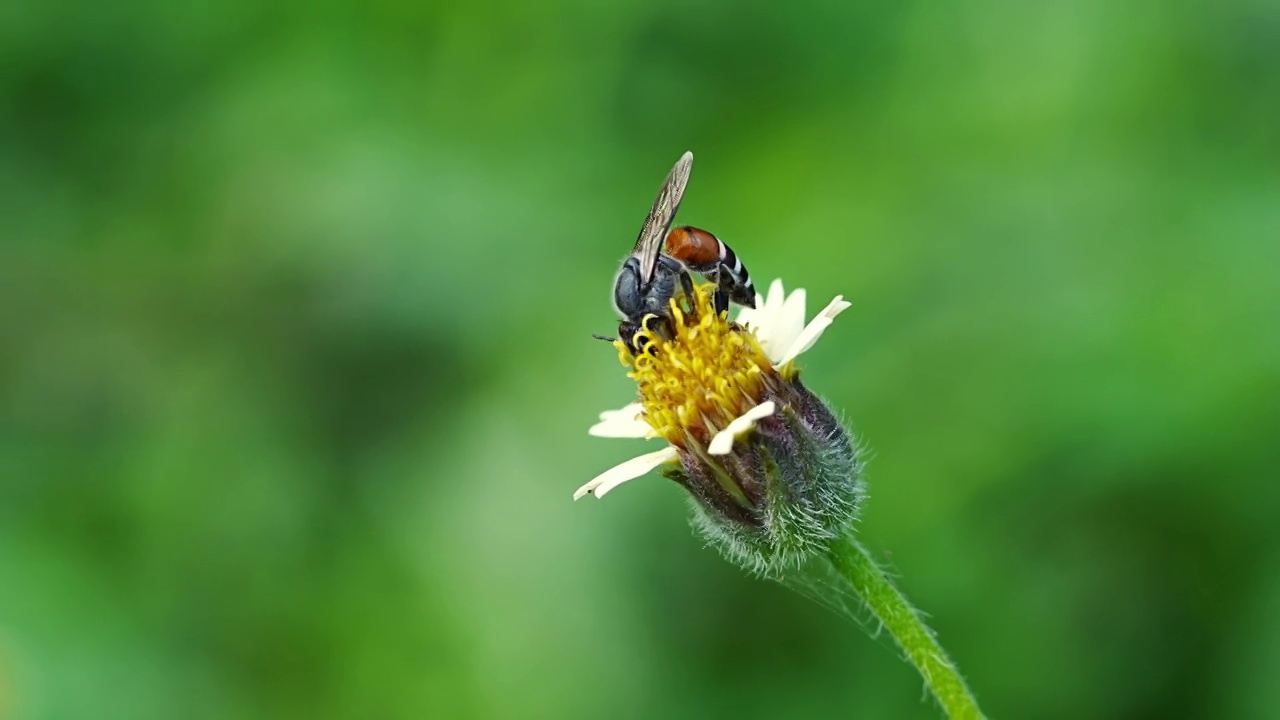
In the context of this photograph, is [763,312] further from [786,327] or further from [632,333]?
[632,333]

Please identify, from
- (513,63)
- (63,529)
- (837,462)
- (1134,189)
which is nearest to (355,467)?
(63,529)

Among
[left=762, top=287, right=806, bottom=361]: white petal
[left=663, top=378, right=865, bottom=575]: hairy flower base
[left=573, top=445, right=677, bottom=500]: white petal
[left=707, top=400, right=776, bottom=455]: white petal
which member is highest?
[left=762, top=287, right=806, bottom=361]: white petal

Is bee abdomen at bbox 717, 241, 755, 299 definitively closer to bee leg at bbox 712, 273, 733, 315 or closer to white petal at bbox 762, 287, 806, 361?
bee leg at bbox 712, 273, 733, 315

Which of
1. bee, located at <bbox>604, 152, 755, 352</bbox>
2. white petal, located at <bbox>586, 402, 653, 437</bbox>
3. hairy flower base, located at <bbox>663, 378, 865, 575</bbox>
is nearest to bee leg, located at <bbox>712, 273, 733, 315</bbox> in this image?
bee, located at <bbox>604, 152, 755, 352</bbox>

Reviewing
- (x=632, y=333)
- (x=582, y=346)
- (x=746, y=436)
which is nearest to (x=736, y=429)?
(x=746, y=436)

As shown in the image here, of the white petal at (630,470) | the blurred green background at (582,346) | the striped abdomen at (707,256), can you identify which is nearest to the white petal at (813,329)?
the white petal at (630,470)

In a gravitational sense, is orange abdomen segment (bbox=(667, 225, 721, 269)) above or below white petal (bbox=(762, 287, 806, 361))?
above
